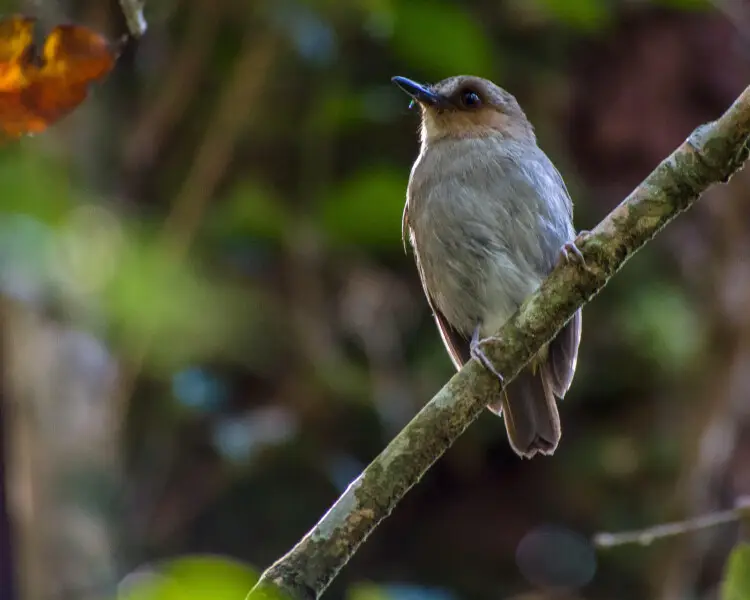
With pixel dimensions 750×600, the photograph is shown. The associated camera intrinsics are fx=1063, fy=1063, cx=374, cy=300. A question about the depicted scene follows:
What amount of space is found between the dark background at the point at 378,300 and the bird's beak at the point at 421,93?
0.26m

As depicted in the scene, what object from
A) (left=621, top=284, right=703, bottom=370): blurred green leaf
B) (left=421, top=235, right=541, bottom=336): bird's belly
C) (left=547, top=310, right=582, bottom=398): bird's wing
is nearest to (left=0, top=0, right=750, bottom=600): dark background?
(left=621, top=284, right=703, bottom=370): blurred green leaf

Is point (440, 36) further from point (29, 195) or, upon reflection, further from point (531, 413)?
point (29, 195)

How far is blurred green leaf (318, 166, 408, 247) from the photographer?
3674 mm

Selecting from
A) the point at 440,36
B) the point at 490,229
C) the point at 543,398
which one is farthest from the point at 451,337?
the point at 440,36

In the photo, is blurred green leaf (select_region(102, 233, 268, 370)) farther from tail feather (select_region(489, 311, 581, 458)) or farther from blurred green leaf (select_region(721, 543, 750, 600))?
blurred green leaf (select_region(721, 543, 750, 600))

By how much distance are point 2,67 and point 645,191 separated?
1168mm

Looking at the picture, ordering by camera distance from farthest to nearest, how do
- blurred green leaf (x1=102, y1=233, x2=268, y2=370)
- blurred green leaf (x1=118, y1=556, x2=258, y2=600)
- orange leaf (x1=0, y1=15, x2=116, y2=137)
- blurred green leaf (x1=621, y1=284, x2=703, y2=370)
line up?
blurred green leaf (x1=621, y1=284, x2=703, y2=370) < blurred green leaf (x1=102, y1=233, x2=268, y2=370) < orange leaf (x1=0, y1=15, x2=116, y2=137) < blurred green leaf (x1=118, y1=556, x2=258, y2=600)

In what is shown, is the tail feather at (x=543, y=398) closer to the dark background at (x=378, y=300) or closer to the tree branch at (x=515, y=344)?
the dark background at (x=378, y=300)

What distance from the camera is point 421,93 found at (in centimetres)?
326

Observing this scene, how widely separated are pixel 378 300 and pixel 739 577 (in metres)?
3.22

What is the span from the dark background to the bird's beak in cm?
26

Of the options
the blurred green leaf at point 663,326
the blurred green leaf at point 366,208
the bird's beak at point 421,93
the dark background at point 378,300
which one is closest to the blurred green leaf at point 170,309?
the dark background at point 378,300

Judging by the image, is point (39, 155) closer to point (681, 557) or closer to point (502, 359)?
point (502, 359)

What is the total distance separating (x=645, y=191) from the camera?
201 cm
